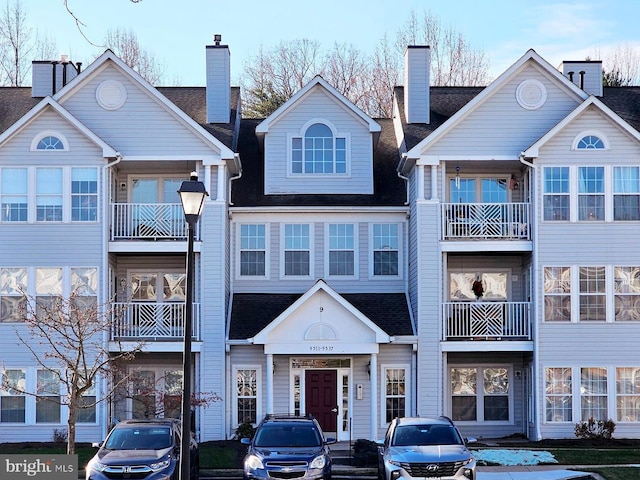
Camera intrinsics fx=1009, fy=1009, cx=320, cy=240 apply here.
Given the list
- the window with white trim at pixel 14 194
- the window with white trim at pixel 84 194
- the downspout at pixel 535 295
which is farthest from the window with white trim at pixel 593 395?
the window with white trim at pixel 14 194

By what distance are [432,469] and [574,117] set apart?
43.5ft

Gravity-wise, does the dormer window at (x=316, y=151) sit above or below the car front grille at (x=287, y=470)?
above

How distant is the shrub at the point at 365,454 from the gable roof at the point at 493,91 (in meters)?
8.43

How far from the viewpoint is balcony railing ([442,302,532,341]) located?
94.3 ft

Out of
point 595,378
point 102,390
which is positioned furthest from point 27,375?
point 595,378

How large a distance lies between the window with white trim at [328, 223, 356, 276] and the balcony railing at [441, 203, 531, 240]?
3102 mm

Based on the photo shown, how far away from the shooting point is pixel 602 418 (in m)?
28.1

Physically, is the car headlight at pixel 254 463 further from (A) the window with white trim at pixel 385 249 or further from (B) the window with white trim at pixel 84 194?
(A) the window with white trim at pixel 385 249

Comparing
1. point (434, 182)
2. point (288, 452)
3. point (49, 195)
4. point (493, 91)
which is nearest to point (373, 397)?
point (434, 182)

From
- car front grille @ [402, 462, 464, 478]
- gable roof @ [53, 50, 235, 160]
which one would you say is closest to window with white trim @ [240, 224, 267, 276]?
gable roof @ [53, 50, 235, 160]

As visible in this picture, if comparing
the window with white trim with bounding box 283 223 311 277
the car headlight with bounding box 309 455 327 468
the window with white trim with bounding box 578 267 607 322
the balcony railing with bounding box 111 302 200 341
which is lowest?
the car headlight with bounding box 309 455 327 468

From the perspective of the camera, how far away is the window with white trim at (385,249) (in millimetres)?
30688

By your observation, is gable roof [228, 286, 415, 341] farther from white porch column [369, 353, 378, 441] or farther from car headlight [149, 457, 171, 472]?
car headlight [149, 457, 171, 472]

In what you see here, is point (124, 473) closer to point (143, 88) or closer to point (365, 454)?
point (365, 454)
